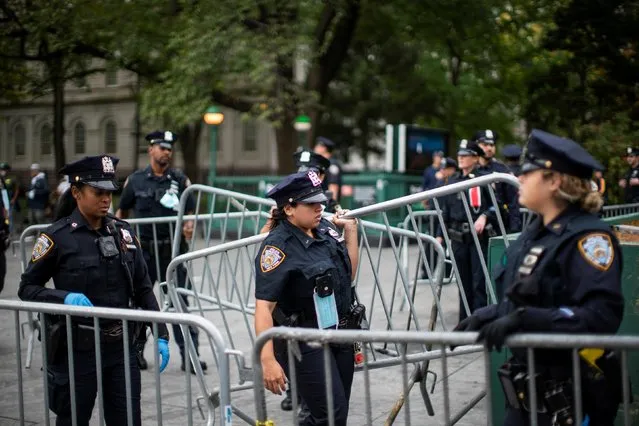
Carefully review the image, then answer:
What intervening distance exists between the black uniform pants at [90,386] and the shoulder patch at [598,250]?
231 cm

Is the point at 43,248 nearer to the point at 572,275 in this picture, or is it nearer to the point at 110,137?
the point at 572,275

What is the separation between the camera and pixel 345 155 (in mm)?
42469

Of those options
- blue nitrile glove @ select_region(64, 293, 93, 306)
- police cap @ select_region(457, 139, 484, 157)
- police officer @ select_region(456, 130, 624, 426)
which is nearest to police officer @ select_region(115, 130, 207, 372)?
police cap @ select_region(457, 139, 484, 157)

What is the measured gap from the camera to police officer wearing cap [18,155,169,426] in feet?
14.8

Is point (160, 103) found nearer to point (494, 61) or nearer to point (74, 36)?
point (74, 36)

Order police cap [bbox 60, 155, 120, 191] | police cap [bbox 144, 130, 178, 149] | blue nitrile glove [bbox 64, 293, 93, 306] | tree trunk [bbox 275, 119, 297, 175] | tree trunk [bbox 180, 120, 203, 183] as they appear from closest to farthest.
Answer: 1. blue nitrile glove [bbox 64, 293, 93, 306]
2. police cap [bbox 60, 155, 120, 191]
3. police cap [bbox 144, 130, 178, 149]
4. tree trunk [bbox 275, 119, 297, 175]
5. tree trunk [bbox 180, 120, 203, 183]

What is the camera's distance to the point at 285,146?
22578 mm

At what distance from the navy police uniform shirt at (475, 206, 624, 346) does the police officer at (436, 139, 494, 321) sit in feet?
16.5

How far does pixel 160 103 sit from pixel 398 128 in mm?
6016

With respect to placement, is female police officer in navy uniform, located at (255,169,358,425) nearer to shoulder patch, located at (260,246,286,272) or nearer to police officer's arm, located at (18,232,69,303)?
shoulder patch, located at (260,246,286,272)

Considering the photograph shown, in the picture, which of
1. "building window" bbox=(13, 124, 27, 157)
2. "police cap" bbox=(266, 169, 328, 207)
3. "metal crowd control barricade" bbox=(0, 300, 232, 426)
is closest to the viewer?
"metal crowd control barricade" bbox=(0, 300, 232, 426)

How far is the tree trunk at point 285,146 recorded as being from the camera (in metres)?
22.3

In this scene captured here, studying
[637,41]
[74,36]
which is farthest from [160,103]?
[637,41]

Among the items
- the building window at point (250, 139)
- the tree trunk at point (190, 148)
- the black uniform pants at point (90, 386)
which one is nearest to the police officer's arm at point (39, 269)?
the black uniform pants at point (90, 386)
